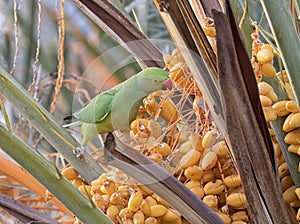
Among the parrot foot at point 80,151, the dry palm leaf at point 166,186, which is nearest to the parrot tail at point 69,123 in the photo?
the parrot foot at point 80,151

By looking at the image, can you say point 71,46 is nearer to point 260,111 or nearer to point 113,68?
point 113,68

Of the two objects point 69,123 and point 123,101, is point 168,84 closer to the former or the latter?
→ point 123,101

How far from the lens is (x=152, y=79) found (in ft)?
1.99

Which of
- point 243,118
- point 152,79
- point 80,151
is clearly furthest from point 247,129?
point 80,151

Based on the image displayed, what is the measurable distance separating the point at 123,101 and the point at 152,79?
0.13 feet

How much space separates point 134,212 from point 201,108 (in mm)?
141

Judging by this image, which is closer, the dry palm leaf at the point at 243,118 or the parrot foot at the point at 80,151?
the dry palm leaf at the point at 243,118

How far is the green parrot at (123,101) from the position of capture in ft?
1.99

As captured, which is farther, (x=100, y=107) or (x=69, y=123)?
(x=69, y=123)

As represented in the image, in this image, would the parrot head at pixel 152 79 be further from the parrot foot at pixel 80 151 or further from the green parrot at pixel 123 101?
the parrot foot at pixel 80 151

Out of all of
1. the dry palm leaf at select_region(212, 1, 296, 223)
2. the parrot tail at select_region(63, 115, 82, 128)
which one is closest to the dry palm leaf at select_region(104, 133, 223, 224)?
the dry palm leaf at select_region(212, 1, 296, 223)

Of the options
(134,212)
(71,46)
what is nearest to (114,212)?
(134,212)

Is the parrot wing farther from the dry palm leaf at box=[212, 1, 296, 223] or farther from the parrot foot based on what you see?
the dry palm leaf at box=[212, 1, 296, 223]

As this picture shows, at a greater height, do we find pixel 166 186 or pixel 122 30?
pixel 122 30
